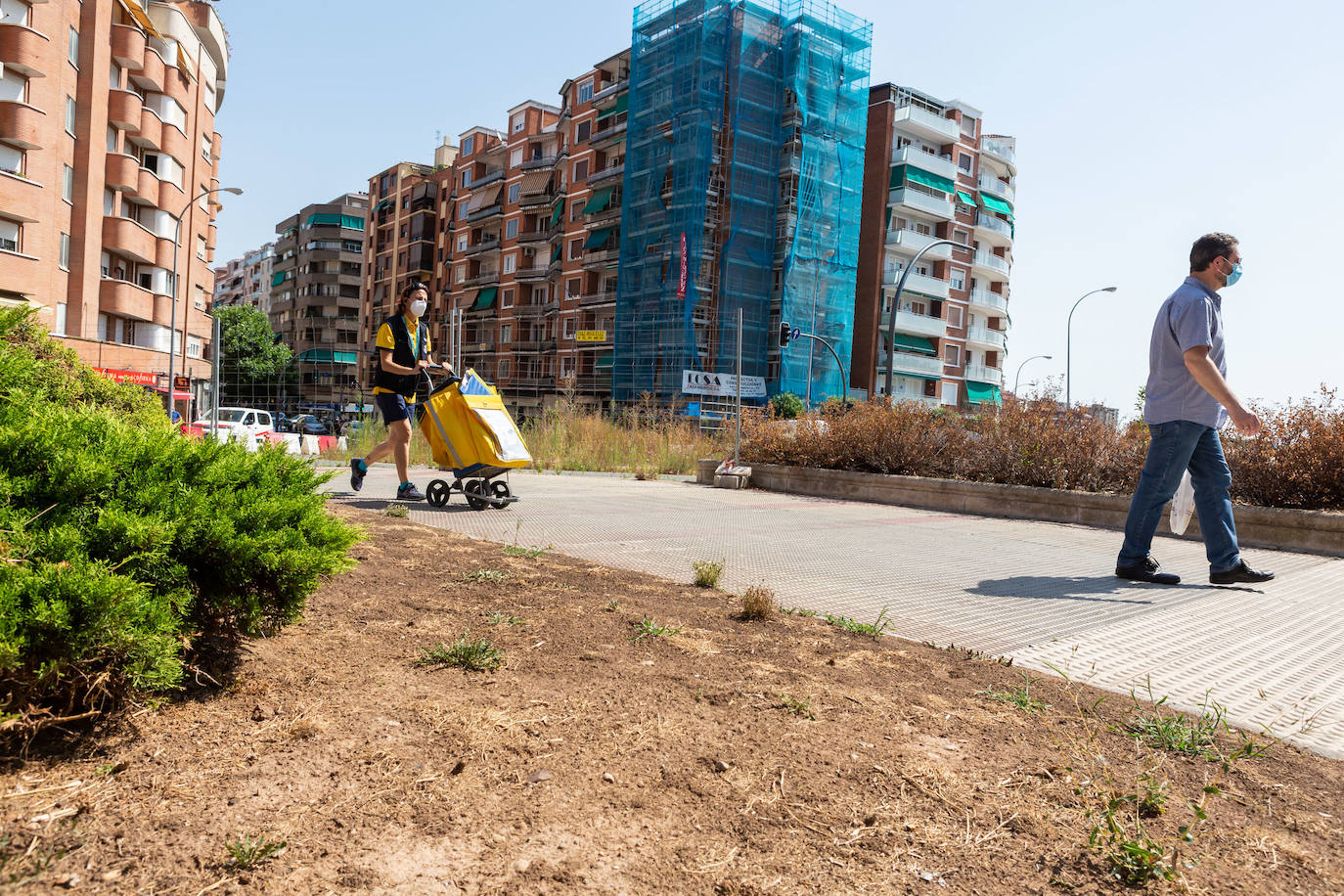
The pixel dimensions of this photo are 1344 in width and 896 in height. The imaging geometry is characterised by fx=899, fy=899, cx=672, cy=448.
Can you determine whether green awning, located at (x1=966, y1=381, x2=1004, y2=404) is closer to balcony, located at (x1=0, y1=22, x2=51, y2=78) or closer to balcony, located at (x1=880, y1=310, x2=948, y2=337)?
balcony, located at (x1=880, y1=310, x2=948, y2=337)

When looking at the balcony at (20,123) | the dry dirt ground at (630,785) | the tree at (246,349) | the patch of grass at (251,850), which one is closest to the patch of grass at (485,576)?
the dry dirt ground at (630,785)

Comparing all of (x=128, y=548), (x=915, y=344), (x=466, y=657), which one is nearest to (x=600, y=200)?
(x=915, y=344)

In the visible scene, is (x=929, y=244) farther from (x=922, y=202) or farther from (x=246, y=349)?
(x=246, y=349)

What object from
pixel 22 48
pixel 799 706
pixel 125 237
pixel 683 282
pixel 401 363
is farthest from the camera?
pixel 683 282

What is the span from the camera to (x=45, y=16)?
29000 mm

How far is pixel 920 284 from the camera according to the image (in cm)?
5831

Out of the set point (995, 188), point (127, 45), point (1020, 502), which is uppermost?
point (995, 188)

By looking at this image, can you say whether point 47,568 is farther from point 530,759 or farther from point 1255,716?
point 1255,716

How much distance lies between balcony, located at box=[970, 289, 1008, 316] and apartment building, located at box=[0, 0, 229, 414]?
163ft

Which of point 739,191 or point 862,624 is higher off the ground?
point 739,191

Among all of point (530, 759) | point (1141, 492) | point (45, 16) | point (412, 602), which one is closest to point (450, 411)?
point (412, 602)

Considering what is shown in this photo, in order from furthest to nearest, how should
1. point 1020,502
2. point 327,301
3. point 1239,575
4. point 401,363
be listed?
point 327,301, point 1020,502, point 401,363, point 1239,575

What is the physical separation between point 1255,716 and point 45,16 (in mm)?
37252

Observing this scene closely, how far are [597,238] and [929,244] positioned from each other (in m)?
21.9
